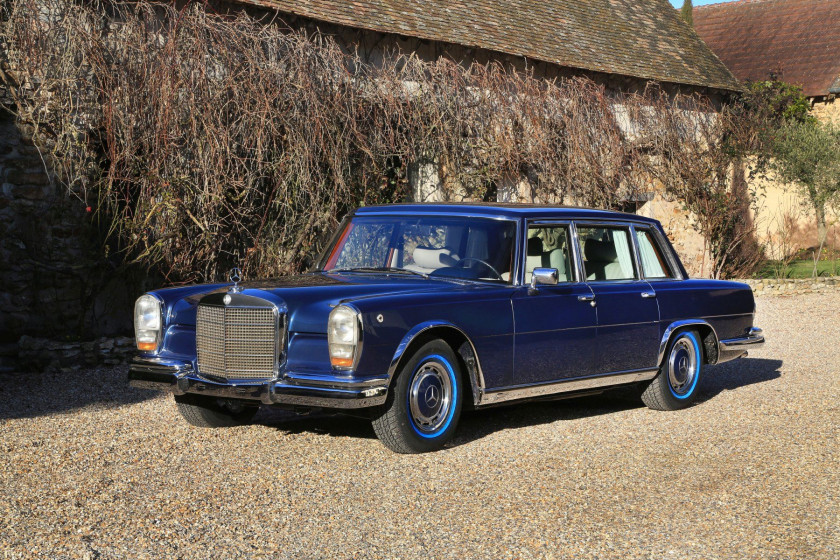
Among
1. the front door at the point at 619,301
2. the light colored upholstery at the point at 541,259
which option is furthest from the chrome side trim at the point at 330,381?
the front door at the point at 619,301

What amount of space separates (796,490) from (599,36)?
17.6 metres

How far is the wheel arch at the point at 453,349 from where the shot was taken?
593 cm

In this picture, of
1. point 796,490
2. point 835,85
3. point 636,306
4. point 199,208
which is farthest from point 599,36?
point 796,490

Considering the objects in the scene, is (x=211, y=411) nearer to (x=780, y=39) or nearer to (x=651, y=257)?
(x=651, y=257)

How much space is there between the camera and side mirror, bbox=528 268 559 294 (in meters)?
6.75

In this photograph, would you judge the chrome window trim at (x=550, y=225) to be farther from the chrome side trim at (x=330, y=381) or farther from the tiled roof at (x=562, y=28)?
the tiled roof at (x=562, y=28)

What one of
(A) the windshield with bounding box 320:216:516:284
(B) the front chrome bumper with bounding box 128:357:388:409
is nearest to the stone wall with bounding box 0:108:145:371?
(A) the windshield with bounding box 320:216:516:284

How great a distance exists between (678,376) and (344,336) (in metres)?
A: 3.45

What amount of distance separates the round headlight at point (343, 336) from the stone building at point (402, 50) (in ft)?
17.7

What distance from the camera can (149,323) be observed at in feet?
21.7

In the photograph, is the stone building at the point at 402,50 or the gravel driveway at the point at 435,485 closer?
the gravel driveway at the point at 435,485

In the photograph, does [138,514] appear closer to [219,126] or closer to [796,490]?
[796,490]

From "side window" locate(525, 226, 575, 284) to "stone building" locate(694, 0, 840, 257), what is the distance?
1872 centimetres

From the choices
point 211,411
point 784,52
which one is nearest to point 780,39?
point 784,52
